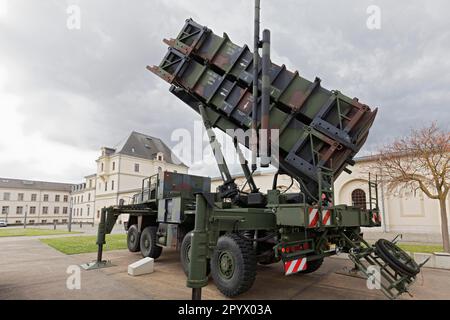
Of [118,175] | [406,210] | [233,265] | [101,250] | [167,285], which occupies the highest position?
[118,175]

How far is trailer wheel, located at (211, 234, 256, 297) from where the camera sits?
15.1 ft

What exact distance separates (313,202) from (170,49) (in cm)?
504

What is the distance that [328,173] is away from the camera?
5070 mm

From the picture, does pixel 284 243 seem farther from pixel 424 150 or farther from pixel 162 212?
pixel 424 150

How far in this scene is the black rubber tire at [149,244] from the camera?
836cm

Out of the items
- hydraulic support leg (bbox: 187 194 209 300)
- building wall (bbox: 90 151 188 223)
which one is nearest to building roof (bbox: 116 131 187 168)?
building wall (bbox: 90 151 188 223)

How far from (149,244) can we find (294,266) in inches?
210

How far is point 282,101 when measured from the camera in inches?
229

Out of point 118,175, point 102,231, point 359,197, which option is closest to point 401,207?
point 359,197

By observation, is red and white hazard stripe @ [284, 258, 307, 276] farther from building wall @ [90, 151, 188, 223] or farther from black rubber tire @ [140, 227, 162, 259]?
building wall @ [90, 151, 188, 223]

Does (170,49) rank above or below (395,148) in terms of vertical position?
above

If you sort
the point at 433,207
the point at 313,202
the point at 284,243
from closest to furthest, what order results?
1. the point at 284,243
2. the point at 313,202
3. the point at 433,207

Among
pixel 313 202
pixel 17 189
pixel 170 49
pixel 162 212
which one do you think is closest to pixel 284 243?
pixel 313 202

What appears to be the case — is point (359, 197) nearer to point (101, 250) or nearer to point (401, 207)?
point (401, 207)
